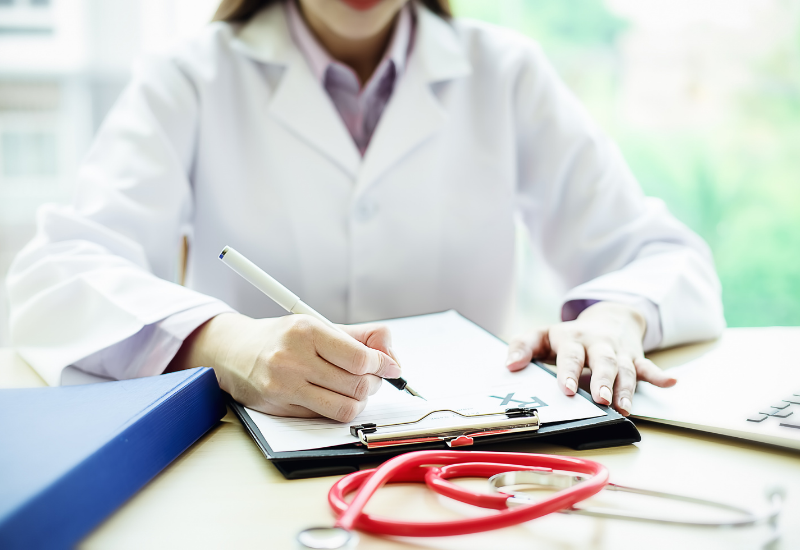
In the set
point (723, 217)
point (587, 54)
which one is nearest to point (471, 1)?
point (587, 54)

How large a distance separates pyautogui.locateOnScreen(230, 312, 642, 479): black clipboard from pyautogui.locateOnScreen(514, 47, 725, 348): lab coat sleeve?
1.01ft

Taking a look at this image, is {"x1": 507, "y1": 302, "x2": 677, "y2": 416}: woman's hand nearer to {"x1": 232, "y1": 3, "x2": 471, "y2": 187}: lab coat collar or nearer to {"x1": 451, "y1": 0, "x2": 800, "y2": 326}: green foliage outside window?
{"x1": 232, "y1": 3, "x2": 471, "y2": 187}: lab coat collar

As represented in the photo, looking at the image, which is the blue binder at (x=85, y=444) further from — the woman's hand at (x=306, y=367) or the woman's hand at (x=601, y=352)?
the woman's hand at (x=601, y=352)

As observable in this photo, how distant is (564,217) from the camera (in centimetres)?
106

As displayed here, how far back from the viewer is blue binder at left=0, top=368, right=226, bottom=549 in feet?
1.15

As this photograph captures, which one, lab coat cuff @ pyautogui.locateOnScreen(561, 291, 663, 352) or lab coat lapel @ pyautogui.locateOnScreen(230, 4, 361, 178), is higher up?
lab coat lapel @ pyautogui.locateOnScreen(230, 4, 361, 178)

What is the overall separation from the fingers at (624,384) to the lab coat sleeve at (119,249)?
40 cm

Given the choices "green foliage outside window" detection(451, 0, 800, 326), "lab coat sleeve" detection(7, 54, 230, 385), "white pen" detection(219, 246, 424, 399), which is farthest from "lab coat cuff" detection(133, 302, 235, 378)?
"green foliage outside window" detection(451, 0, 800, 326)

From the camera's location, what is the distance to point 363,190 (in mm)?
944

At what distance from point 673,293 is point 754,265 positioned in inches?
88.0

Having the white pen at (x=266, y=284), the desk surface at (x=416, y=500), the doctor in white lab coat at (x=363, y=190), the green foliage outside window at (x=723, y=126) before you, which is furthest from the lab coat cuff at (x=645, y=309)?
the green foliage outside window at (x=723, y=126)

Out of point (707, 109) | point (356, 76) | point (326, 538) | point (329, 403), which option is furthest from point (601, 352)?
point (707, 109)

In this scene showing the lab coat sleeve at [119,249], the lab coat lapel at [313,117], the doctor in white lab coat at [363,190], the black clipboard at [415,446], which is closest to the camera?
the black clipboard at [415,446]

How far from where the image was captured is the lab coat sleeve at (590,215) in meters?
0.84
